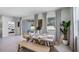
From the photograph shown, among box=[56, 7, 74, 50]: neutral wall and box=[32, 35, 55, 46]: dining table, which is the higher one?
box=[56, 7, 74, 50]: neutral wall

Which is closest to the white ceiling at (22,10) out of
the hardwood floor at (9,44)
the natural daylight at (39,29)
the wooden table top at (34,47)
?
the natural daylight at (39,29)

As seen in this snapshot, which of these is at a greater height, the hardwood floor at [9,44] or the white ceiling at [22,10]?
the white ceiling at [22,10]

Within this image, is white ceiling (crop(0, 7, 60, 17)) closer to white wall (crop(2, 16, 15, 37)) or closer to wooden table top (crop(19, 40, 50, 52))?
white wall (crop(2, 16, 15, 37))

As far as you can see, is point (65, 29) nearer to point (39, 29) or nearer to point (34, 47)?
point (39, 29)

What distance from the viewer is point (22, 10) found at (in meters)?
2.62

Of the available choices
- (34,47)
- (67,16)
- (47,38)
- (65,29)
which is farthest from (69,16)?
(34,47)

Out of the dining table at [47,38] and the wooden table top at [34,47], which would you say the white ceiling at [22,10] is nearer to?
the dining table at [47,38]

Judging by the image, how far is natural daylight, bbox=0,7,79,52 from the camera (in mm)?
2570

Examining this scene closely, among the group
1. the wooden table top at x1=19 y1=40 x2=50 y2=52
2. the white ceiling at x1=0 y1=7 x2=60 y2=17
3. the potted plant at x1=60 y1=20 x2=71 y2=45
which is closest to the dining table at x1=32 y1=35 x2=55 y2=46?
the wooden table top at x1=19 y1=40 x2=50 y2=52

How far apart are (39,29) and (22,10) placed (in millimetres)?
609

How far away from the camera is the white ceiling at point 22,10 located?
260cm

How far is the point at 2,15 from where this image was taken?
2619 millimetres
